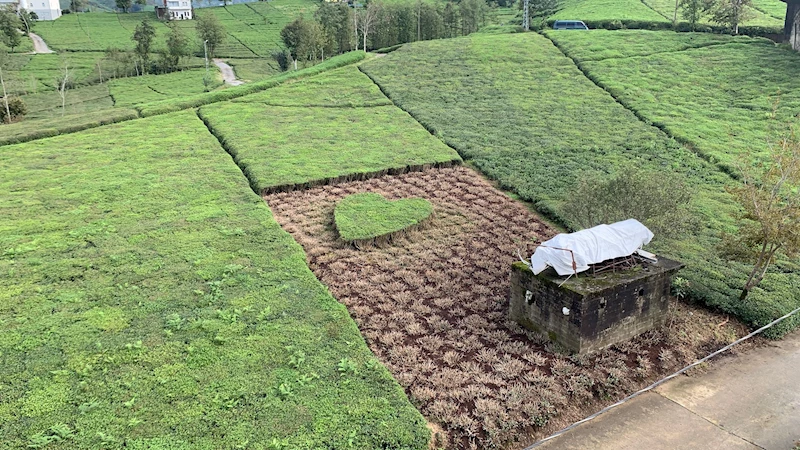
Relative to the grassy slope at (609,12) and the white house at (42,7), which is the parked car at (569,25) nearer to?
the grassy slope at (609,12)

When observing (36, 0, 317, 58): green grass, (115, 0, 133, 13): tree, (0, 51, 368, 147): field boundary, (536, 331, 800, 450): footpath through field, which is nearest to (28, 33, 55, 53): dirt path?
(36, 0, 317, 58): green grass

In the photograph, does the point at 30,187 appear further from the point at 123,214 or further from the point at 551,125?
the point at 551,125

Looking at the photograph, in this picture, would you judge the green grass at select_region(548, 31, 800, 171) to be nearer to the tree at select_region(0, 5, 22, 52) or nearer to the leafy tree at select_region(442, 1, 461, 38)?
the leafy tree at select_region(442, 1, 461, 38)

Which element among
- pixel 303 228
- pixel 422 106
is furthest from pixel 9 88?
pixel 303 228

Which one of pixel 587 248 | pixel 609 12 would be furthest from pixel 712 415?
pixel 609 12

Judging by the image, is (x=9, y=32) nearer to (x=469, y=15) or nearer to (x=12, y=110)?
(x=12, y=110)
